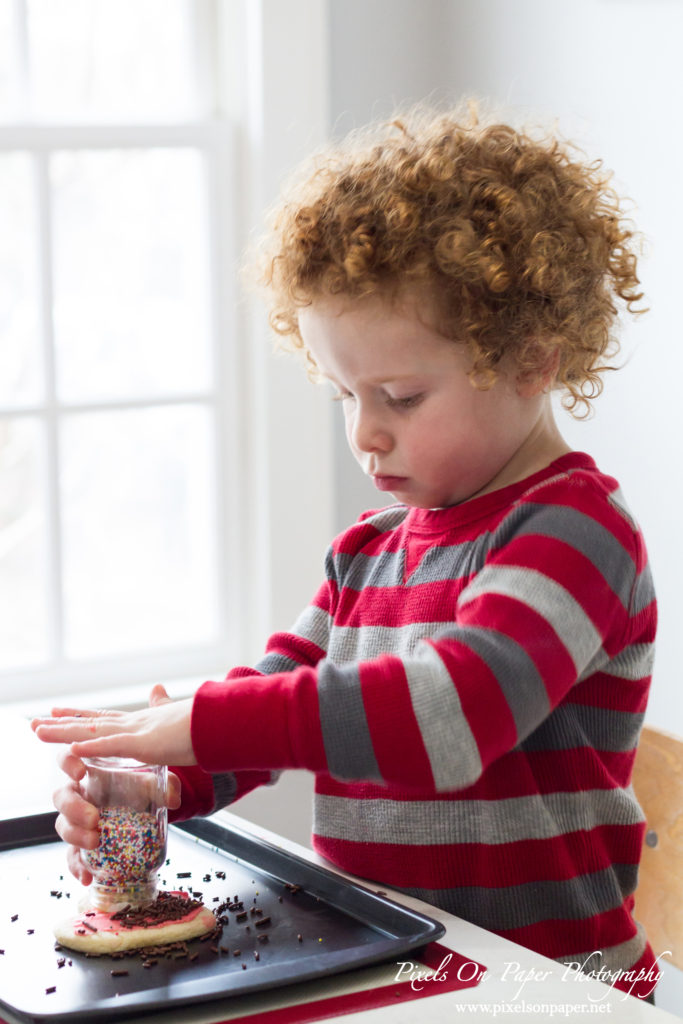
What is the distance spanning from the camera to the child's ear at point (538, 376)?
1094 millimetres

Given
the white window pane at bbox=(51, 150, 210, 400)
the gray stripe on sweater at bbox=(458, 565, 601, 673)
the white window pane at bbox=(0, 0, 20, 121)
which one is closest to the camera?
the gray stripe on sweater at bbox=(458, 565, 601, 673)

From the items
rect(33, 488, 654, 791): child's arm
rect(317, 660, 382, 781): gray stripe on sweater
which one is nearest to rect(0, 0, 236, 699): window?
rect(33, 488, 654, 791): child's arm

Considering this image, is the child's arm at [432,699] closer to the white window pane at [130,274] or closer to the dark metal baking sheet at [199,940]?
the dark metal baking sheet at [199,940]

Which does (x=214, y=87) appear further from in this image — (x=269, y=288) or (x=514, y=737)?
(x=514, y=737)

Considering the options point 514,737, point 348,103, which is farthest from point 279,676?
point 348,103

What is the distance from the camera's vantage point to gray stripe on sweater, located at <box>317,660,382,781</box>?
881 millimetres

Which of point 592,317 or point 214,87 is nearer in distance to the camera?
point 592,317

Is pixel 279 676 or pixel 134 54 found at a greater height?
pixel 134 54

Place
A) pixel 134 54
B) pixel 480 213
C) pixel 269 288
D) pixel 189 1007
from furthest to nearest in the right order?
pixel 134 54, pixel 269 288, pixel 480 213, pixel 189 1007

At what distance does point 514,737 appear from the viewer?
2.98 feet

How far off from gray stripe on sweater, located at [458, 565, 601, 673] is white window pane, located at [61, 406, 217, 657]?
54.6 inches

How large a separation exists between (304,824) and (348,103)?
4.17 feet

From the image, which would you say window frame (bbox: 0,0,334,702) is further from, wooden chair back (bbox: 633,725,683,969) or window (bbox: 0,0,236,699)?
wooden chair back (bbox: 633,725,683,969)

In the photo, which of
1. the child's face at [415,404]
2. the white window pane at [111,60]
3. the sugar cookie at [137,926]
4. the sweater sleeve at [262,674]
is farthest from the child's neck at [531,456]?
the white window pane at [111,60]
